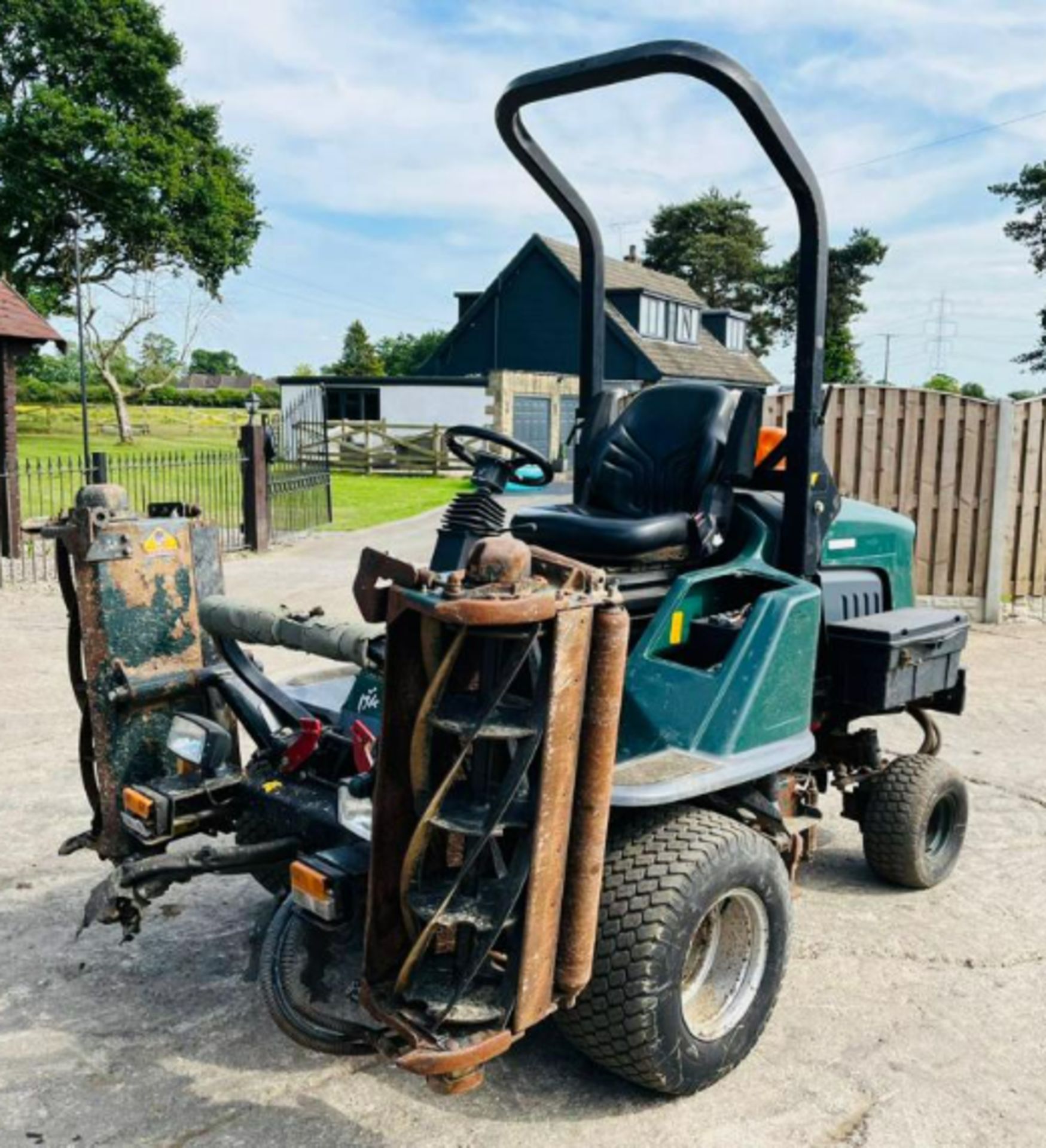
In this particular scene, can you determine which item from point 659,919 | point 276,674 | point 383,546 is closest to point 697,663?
point 659,919

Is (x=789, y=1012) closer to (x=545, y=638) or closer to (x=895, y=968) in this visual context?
(x=895, y=968)

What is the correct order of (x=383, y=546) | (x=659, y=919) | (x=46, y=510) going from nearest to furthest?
(x=659, y=919) < (x=383, y=546) < (x=46, y=510)

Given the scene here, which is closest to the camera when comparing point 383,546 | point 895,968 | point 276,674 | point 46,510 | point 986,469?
point 895,968

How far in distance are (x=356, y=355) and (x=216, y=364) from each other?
28.6 meters

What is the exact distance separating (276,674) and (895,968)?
4724 millimetres

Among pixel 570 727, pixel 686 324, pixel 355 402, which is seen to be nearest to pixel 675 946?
pixel 570 727

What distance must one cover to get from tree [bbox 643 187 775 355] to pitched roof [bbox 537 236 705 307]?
15.7 m

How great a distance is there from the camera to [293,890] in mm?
2828

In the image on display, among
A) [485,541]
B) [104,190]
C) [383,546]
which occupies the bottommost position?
[383,546]

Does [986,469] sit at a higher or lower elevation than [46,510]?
higher

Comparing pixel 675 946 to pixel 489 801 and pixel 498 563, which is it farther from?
pixel 498 563

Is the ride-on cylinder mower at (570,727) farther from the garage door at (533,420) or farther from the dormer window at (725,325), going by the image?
the dormer window at (725,325)

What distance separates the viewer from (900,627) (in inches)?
161

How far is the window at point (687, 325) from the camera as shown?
1463 inches
